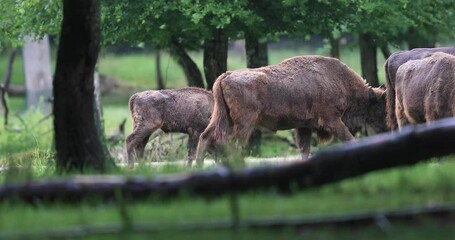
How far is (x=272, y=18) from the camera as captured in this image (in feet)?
76.2

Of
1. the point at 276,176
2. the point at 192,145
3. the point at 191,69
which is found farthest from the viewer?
the point at 191,69

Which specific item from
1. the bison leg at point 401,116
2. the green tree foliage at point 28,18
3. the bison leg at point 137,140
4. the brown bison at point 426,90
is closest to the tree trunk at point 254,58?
the bison leg at point 137,140

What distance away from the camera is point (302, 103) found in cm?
1928

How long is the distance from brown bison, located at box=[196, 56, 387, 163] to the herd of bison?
0.02 m

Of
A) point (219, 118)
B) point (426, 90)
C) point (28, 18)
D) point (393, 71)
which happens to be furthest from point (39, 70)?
point (426, 90)

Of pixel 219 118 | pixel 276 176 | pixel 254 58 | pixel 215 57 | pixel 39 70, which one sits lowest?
pixel 39 70

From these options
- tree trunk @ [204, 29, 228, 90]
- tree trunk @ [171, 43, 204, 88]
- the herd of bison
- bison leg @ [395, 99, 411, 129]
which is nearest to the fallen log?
the herd of bison

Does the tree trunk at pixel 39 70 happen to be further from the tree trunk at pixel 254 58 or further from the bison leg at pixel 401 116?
the bison leg at pixel 401 116

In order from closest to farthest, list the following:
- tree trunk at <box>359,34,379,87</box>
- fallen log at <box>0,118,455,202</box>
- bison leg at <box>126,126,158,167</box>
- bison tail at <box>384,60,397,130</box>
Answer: fallen log at <box>0,118,455,202</box>
bison tail at <box>384,60,397,130</box>
bison leg at <box>126,126,158,167</box>
tree trunk at <box>359,34,379,87</box>

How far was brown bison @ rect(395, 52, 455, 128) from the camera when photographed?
1725 cm

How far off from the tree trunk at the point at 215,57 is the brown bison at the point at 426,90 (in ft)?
21.0

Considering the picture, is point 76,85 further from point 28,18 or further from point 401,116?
point 28,18

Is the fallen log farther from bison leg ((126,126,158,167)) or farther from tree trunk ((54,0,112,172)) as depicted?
bison leg ((126,126,158,167))

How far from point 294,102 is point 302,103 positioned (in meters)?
0.17
